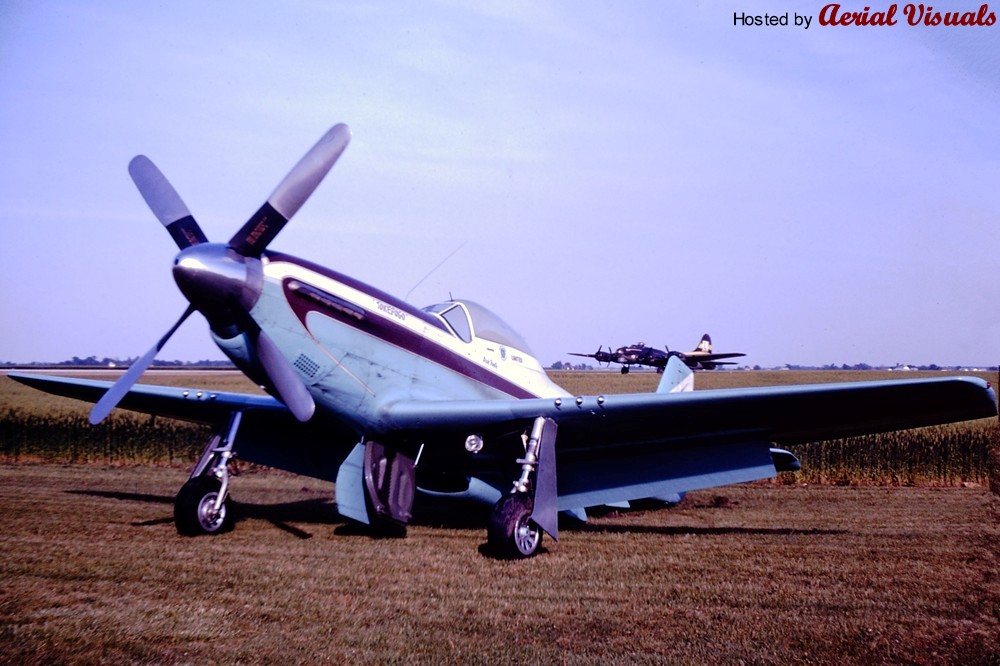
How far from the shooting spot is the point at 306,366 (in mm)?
9180

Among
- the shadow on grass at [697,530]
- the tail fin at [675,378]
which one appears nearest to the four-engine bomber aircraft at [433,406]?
the shadow on grass at [697,530]

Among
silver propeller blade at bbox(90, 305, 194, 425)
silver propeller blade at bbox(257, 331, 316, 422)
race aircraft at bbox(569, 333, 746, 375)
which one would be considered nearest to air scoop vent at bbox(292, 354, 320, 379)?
silver propeller blade at bbox(257, 331, 316, 422)

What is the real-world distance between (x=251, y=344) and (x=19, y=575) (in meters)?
2.83

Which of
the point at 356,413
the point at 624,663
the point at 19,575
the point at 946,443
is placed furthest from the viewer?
the point at 946,443

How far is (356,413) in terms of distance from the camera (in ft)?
31.2

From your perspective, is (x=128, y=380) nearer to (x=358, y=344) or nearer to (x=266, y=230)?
(x=266, y=230)

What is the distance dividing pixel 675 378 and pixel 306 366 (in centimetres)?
681

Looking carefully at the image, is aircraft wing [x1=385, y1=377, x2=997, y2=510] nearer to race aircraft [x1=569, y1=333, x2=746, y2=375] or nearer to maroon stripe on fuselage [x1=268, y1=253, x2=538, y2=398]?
maroon stripe on fuselage [x1=268, y1=253, x2=538, y2=398]

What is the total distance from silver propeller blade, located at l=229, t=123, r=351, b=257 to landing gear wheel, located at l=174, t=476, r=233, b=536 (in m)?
2.85

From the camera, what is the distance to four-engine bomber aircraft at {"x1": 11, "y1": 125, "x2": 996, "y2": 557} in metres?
8.62

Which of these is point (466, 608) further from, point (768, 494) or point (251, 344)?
point (768, 494)

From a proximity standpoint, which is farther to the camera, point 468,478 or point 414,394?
point 468,478

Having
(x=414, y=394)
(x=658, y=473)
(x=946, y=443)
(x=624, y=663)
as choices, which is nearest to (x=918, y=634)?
(x=624, y=663)

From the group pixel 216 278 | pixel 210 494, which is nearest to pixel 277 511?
pixel 210 494
